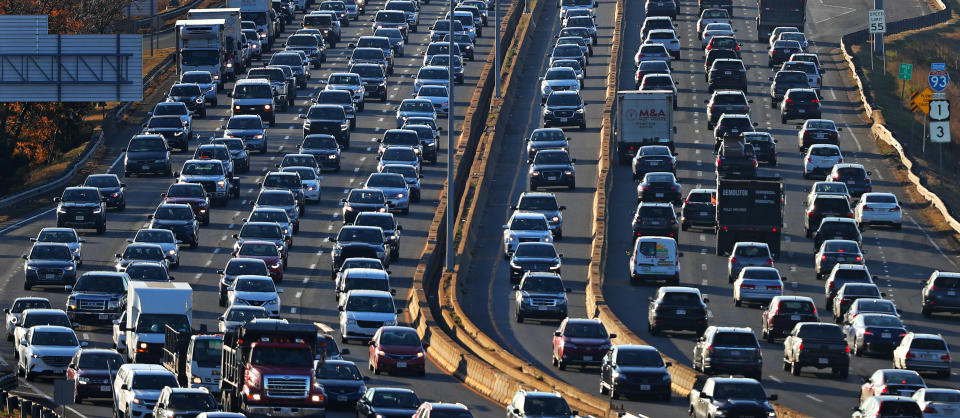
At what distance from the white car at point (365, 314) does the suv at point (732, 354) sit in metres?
8.81

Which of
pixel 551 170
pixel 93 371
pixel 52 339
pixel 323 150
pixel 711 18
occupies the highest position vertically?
pixel 711 18

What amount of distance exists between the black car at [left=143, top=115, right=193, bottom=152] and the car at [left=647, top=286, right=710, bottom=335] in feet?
100

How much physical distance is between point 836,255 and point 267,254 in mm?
15868

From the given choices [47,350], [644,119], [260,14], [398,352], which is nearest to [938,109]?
[644,119]

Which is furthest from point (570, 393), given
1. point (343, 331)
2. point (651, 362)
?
point (343, 331)

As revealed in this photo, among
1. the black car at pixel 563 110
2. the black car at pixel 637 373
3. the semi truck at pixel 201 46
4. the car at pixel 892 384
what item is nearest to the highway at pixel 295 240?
the semi truck at pixel 201 46

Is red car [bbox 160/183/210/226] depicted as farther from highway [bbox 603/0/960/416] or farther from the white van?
the white van

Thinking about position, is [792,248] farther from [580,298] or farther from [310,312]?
[310,312]

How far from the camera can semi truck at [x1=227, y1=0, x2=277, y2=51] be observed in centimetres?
10325

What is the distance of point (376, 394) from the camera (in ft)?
125

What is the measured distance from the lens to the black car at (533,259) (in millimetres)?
59312

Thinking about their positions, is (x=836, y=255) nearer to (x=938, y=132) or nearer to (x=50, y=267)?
(x=938, y=132)

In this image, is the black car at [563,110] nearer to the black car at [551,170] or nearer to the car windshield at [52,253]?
the black car at [551,170]

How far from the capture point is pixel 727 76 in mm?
89250
